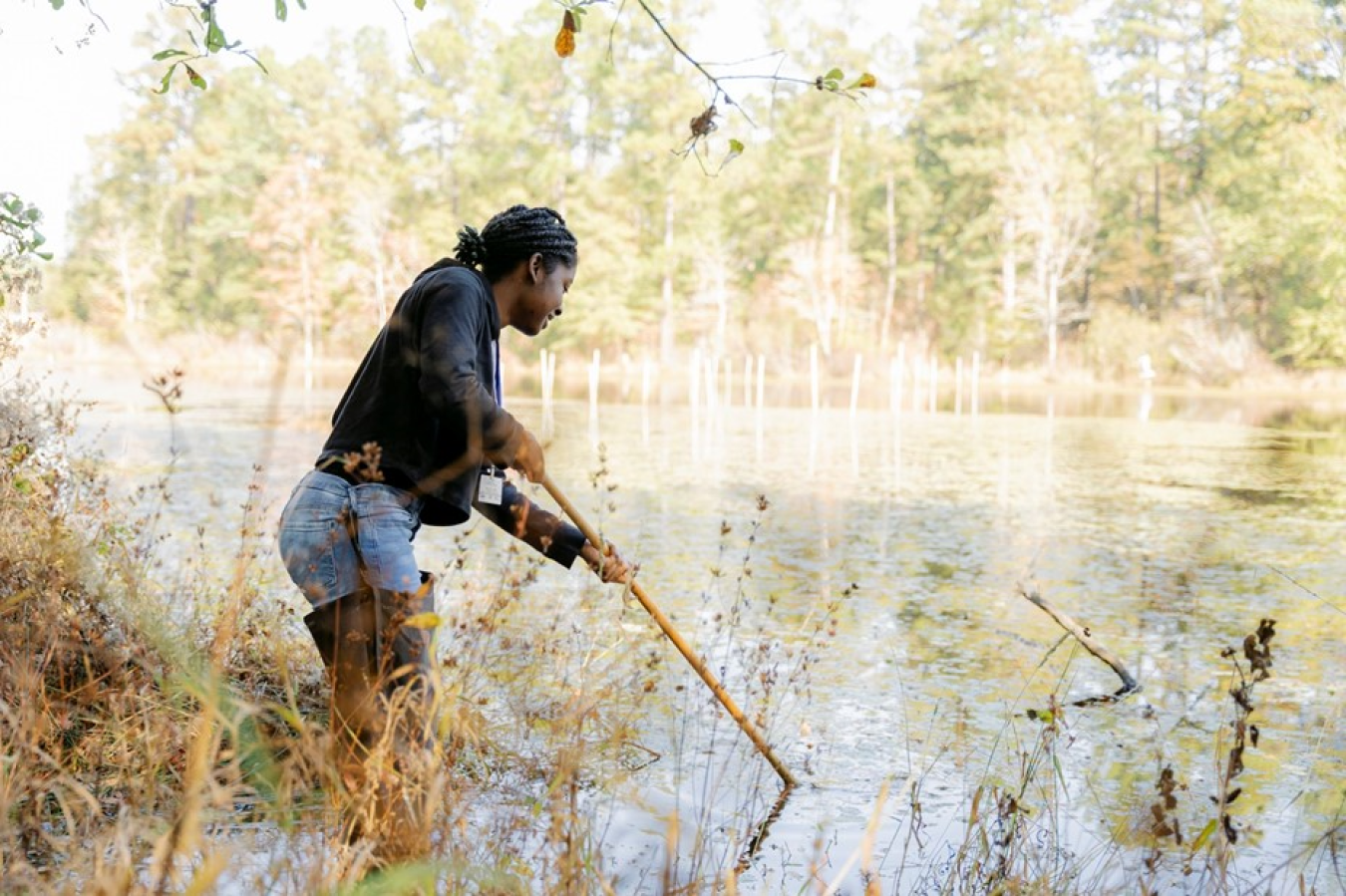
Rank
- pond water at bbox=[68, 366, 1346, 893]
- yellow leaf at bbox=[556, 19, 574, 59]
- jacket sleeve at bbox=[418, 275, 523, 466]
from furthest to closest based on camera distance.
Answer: pond water at bbox=[68, 366, 1346, 893], yellow leaf at bbox=[556, 19, 574, 59], jacket sleeve at bbox=[418, 275, 523, 466]

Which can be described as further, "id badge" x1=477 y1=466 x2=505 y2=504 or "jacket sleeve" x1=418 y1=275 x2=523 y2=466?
"id badge" x1=477 y1=466 x2=505 y2=504

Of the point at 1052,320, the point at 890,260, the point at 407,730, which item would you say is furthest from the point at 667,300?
the point at 407,730

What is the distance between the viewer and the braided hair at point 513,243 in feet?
11.1

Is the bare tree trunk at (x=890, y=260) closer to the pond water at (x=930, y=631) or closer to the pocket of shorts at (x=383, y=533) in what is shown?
the pond water at (x=930, y=631)

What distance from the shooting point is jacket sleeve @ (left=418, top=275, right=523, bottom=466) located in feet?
9.75

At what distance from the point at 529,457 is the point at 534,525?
0.51 m

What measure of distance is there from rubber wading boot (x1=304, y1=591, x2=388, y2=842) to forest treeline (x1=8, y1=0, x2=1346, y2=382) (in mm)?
43884

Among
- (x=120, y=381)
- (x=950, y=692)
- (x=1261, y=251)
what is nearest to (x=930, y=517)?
(x=950, y=692)

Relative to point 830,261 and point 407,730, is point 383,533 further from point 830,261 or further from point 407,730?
point 830,261

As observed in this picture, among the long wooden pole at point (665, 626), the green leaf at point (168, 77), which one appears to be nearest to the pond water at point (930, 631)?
the long wooden pole at point (665, 626)

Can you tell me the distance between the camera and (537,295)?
3416 mm

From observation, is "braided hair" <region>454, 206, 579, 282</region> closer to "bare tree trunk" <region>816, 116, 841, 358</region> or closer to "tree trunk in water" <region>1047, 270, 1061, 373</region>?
"tree trunk in water" <region>1047, 270, 1061, 373</region>

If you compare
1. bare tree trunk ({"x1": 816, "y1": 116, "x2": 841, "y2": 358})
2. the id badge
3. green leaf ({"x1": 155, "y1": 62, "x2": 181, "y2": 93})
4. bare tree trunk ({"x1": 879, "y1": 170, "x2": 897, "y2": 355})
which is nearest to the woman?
the id badge

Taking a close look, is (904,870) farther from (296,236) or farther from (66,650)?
(296,236)
